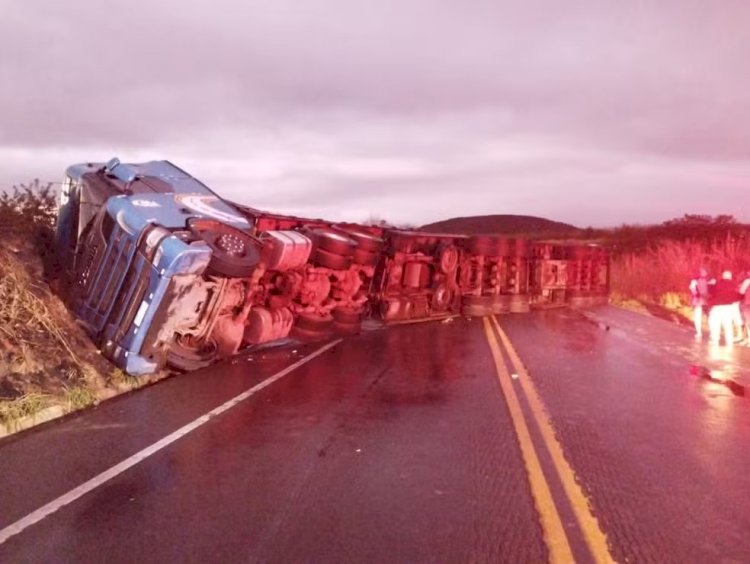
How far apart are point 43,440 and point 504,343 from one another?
972cm

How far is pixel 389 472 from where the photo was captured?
5633 mm

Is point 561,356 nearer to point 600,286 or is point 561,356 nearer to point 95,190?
point 95,190

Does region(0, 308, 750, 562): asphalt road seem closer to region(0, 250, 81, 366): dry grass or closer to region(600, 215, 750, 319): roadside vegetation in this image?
region(0, 250, 81, 366): dry grass

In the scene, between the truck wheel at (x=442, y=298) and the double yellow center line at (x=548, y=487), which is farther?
the truck wheel at (x=442, y=298)

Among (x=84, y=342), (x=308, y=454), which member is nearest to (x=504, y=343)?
(x=84, y=342)

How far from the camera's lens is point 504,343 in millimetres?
14469

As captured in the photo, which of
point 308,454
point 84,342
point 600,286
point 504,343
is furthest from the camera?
point 600,286

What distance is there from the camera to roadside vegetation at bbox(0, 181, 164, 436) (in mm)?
7672

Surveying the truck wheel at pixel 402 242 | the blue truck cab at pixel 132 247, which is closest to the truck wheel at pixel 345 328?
the truck wheel at pixel 402 242

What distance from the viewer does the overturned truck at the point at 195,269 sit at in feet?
31.3

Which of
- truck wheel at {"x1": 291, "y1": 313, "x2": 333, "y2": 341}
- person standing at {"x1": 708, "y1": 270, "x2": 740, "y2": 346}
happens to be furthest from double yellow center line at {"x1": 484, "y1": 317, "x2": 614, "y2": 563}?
person standing at {"x1": 708, "y1": 270, "x2": 740, "y2": 346}

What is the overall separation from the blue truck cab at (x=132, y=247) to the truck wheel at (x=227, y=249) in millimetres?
17

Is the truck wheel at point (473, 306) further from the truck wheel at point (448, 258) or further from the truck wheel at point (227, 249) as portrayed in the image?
the truck wheel at point (227, 249)

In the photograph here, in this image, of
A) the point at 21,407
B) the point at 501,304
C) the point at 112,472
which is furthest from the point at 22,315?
the point at 501,304
